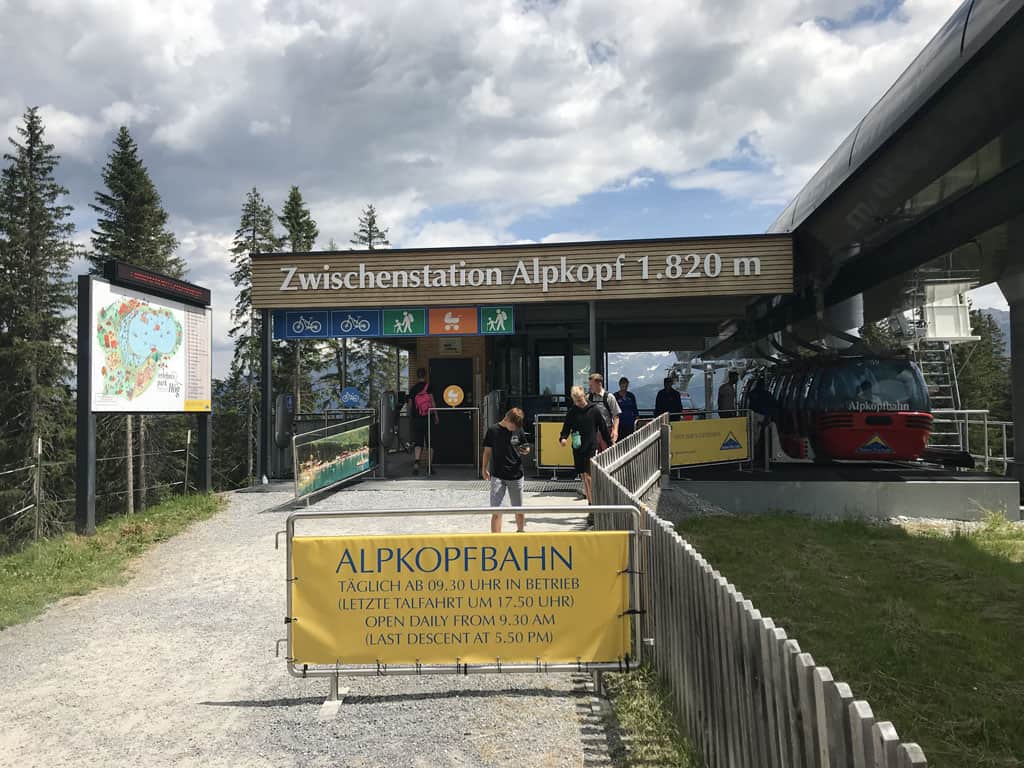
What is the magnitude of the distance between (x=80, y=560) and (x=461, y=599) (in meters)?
6.55

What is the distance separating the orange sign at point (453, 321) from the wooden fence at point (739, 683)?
33.5 ft

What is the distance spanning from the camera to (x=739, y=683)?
301cm

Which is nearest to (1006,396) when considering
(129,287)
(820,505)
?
(820,505)

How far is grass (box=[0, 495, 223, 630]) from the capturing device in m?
7.18

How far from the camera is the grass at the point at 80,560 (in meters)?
7.18

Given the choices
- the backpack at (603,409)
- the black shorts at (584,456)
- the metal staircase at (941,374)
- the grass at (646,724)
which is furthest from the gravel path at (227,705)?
the metal staircase at (941,374)

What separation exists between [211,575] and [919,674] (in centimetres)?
720

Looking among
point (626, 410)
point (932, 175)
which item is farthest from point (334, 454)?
point (932, 175)

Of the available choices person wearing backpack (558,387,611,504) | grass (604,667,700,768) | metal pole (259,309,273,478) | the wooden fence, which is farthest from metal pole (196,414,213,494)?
grass (604,667,700,768)

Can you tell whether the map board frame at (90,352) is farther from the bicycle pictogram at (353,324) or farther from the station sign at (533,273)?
the bicycle pictogram at (353,324)

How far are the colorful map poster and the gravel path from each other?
460 cm

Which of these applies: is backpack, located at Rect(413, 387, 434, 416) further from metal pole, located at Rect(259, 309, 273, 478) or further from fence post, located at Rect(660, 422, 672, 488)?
fence post, located at Rect(660, 422, 672, 488)

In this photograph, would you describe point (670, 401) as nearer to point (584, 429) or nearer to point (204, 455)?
point (584, 429)

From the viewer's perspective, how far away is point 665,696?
171 inches
